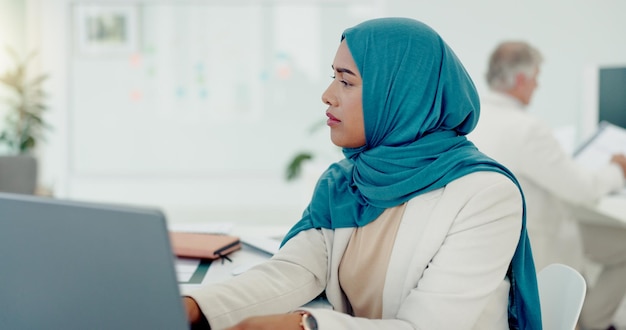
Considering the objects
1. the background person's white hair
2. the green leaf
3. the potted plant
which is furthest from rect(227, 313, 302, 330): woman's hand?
the potted plant

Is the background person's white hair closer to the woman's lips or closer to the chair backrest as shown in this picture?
the chair backrest

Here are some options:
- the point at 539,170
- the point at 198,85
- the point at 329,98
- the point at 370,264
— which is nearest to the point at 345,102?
the point at 329,98

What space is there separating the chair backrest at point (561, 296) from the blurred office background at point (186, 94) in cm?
345

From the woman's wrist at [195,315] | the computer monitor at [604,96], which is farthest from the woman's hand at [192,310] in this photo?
the computer monitor at [604,96]

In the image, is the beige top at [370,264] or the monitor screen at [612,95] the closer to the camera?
the beige top at [370,264]

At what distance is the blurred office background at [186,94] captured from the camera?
4.67 m

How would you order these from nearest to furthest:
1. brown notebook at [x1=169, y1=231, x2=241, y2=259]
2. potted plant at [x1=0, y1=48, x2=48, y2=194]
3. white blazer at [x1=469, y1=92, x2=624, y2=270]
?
brown notebook at [x1=169, y1=231, x2=241, y2=259]
white blazer at [x1=469, y1=92, x2=624, y2=270]
potted plant at [x1=0, y1=48, x2=48, y2=194]

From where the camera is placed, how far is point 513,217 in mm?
994

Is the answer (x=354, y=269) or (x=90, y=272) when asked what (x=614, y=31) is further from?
(x=90, y=272)

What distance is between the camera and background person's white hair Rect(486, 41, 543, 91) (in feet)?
8.26

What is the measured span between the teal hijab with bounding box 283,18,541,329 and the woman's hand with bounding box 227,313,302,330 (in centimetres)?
31

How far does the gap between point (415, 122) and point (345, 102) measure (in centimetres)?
13

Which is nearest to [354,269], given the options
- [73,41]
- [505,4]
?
[505,4]

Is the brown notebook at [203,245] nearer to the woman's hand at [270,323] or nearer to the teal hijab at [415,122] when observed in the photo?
the teal hijab at [415,122]
